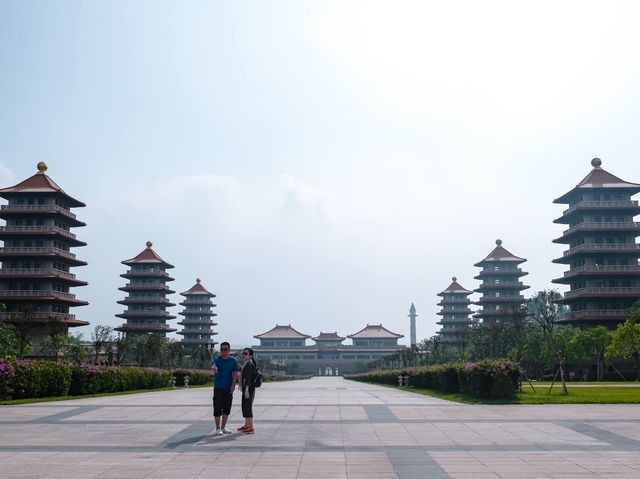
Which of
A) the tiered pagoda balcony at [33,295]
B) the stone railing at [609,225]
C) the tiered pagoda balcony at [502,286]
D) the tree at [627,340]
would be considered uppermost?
the stone railing at [609,225]

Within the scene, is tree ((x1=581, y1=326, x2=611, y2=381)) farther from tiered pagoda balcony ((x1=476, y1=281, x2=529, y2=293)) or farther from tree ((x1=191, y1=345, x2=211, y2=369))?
tree ((x1=191, y1=345, x2=211, y2=369))

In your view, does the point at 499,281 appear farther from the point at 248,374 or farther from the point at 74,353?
the point at 248,374

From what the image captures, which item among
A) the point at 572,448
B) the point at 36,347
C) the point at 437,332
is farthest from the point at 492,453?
the point at 437,332

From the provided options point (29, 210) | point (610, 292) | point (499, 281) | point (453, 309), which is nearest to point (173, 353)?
point (29, 210)

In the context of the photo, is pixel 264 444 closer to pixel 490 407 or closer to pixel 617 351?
pixel 490 407

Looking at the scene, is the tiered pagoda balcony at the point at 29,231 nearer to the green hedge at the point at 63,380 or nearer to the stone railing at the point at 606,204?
the green hedge at the point at 63,380

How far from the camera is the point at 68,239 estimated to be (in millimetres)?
66812

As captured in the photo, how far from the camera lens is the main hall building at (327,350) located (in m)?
125

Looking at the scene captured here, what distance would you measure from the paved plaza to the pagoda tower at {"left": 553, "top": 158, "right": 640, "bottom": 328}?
5222cm

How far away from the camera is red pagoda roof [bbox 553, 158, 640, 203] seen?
68.1 m

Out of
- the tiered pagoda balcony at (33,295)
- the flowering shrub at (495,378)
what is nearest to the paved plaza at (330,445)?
the flowering shrub at (495,378)

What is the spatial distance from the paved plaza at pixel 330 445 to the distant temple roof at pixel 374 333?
111440 millimetres

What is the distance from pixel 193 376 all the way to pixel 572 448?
38.0m

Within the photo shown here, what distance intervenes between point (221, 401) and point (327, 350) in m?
116
